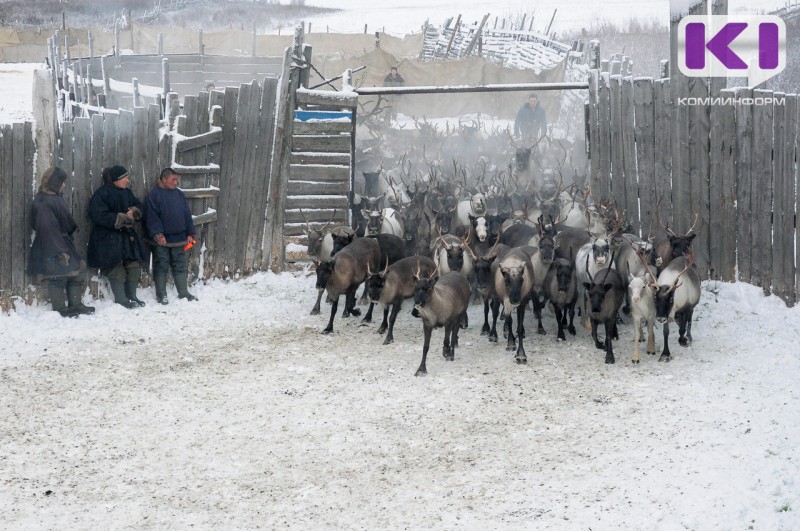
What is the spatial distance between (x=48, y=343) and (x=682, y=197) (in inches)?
335

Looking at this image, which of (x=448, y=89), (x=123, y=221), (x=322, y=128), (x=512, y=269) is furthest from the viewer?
(x=448, y=89)

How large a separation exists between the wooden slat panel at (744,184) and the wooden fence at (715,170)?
0.01m

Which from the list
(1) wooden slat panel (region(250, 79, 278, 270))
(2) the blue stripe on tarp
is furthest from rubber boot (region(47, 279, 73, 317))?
(2) the blue stripe on tarp

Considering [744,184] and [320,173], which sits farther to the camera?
[320,173]

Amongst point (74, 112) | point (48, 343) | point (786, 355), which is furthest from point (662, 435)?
point (74, 112)

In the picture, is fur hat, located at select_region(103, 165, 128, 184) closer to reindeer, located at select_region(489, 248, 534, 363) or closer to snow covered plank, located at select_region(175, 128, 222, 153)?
snow covered plank, located at select_region(175, 128, 222, 153)

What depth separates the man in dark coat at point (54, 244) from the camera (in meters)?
11.1

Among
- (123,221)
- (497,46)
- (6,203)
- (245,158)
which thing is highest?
(497,46)

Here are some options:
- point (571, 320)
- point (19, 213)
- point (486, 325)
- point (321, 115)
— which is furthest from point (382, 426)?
point (321, 115)

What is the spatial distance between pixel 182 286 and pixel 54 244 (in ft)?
6.37

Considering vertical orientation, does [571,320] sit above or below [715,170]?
below

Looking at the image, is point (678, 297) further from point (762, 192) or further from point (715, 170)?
point (715, 170)

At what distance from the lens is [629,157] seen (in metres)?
13.4

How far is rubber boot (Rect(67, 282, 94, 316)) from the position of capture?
11.5 meters
